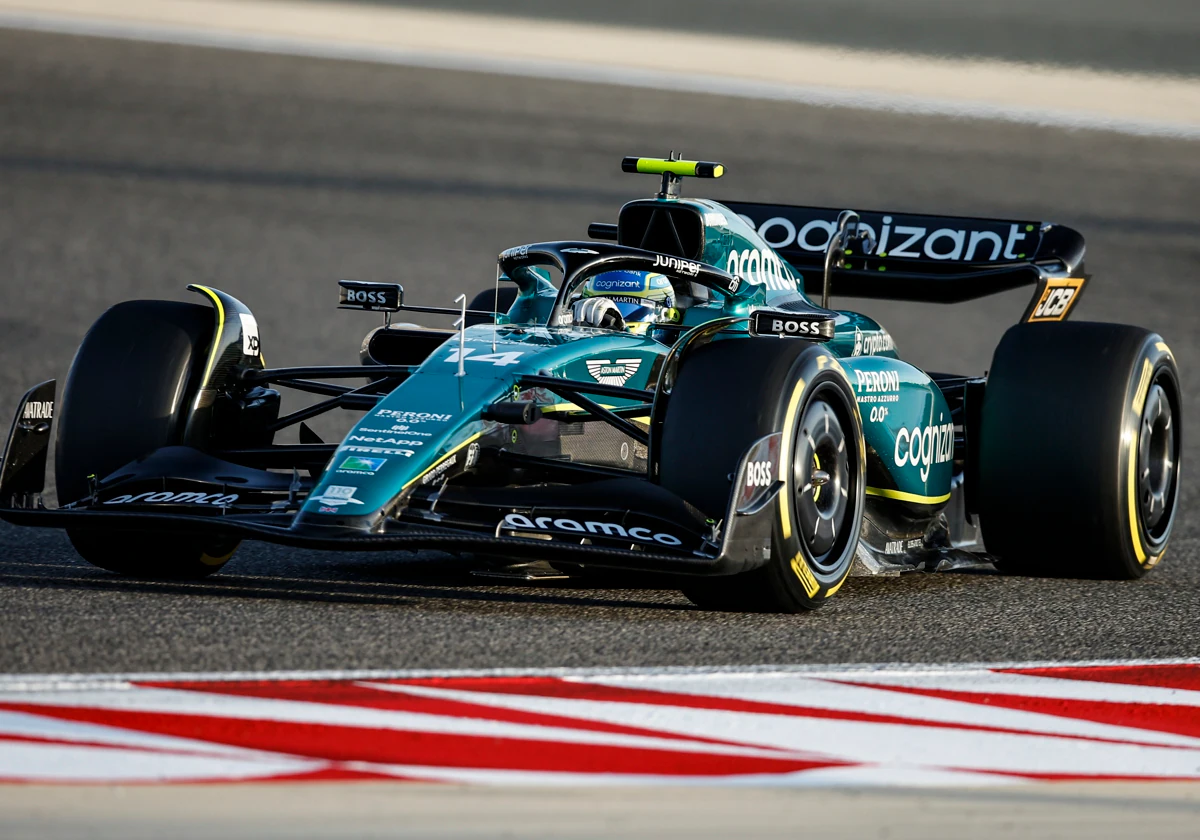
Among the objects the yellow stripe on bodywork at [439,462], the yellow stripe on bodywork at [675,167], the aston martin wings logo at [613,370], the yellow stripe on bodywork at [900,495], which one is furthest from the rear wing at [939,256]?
the yellow stripe on bodywork at [439,462]

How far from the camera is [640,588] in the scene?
6418 millimetres

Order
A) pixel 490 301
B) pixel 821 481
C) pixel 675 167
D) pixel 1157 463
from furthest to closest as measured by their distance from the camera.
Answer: pixel 490 301
pixel 675 167
pixel 1157 463
pixel 821 481

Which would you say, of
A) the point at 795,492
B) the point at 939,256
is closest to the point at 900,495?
the point at 795,492

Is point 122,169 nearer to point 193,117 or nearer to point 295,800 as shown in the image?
point 193,117

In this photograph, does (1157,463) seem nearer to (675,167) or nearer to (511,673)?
(675,167)

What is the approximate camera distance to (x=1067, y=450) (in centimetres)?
695

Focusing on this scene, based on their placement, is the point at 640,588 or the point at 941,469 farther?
the point at 941,469

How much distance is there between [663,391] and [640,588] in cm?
85

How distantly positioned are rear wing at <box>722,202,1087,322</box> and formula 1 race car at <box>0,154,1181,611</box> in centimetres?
37

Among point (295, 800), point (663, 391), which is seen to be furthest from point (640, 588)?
point (295, 800)

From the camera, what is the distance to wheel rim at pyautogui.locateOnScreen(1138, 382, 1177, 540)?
288 inches

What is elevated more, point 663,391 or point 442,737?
point 663,391

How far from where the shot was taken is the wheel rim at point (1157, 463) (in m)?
7.32

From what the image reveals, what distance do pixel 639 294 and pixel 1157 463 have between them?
220 cm
